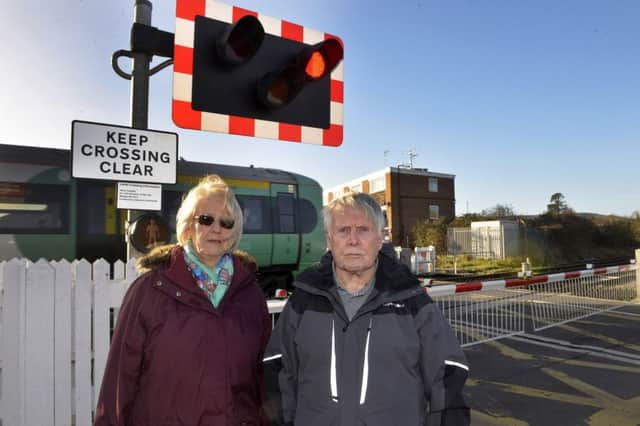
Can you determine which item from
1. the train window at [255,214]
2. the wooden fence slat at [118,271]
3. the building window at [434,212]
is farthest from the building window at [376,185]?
the wooden fence slat at [118,271]

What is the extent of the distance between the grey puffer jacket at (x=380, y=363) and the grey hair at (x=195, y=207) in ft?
1.80

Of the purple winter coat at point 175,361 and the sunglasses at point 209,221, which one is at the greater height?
the sunglasses at point 209,221

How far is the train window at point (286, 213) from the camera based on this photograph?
11125 millimetres

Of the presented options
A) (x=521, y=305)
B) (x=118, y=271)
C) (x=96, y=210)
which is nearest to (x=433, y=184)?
(x=521, y=305)

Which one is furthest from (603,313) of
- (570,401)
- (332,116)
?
(332,116)

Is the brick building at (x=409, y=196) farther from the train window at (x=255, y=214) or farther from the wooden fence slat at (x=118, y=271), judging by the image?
the wooden fence slat at (x=118, y=271)

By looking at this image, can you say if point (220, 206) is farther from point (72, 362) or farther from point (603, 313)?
point (603, 313)

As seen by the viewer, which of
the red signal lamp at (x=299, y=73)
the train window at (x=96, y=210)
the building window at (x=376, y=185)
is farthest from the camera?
the building window at (x=376, y=185)

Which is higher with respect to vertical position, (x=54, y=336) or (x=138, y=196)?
(x=138, y=196)

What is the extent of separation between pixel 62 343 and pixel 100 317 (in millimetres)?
294

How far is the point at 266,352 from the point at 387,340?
572 millimetres

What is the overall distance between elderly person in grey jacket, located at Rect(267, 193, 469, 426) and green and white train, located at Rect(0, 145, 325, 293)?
5.51 m

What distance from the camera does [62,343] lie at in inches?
118

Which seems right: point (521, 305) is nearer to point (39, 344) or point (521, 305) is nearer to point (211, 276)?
point (211, 276)
